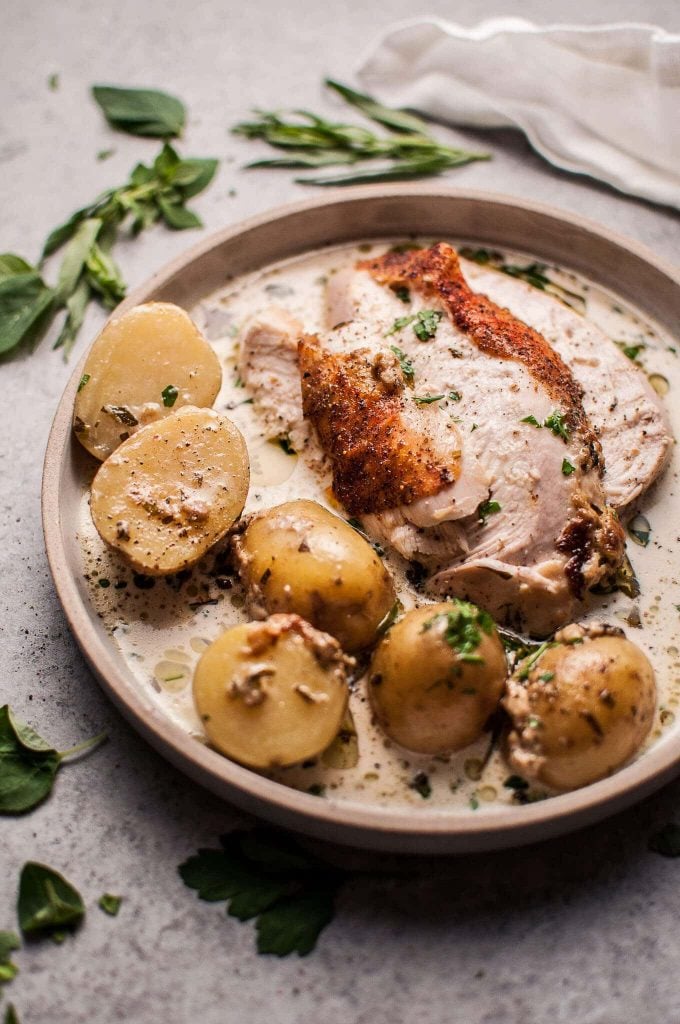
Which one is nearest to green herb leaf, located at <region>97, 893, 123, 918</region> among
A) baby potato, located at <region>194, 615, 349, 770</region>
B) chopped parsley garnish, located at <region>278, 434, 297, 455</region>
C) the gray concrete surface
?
the gray concrete surface

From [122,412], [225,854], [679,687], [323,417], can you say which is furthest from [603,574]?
[122,412]

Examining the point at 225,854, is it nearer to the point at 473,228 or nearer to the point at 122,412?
the point at 122,412

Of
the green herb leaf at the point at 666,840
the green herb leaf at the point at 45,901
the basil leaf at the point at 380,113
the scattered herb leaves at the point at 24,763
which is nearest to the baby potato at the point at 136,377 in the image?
the scattered herb leaves at the point at 24,763

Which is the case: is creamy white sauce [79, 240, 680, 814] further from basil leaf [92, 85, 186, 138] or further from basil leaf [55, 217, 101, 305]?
basil leaf [92, 85, 186, 138]

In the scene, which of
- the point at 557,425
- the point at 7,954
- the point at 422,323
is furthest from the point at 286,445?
the point at 7,954

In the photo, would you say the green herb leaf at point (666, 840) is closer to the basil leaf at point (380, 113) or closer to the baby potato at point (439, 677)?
the baby potato at point (439, 677)

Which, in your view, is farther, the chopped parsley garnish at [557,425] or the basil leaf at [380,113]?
the basil leaf at [380,113]
